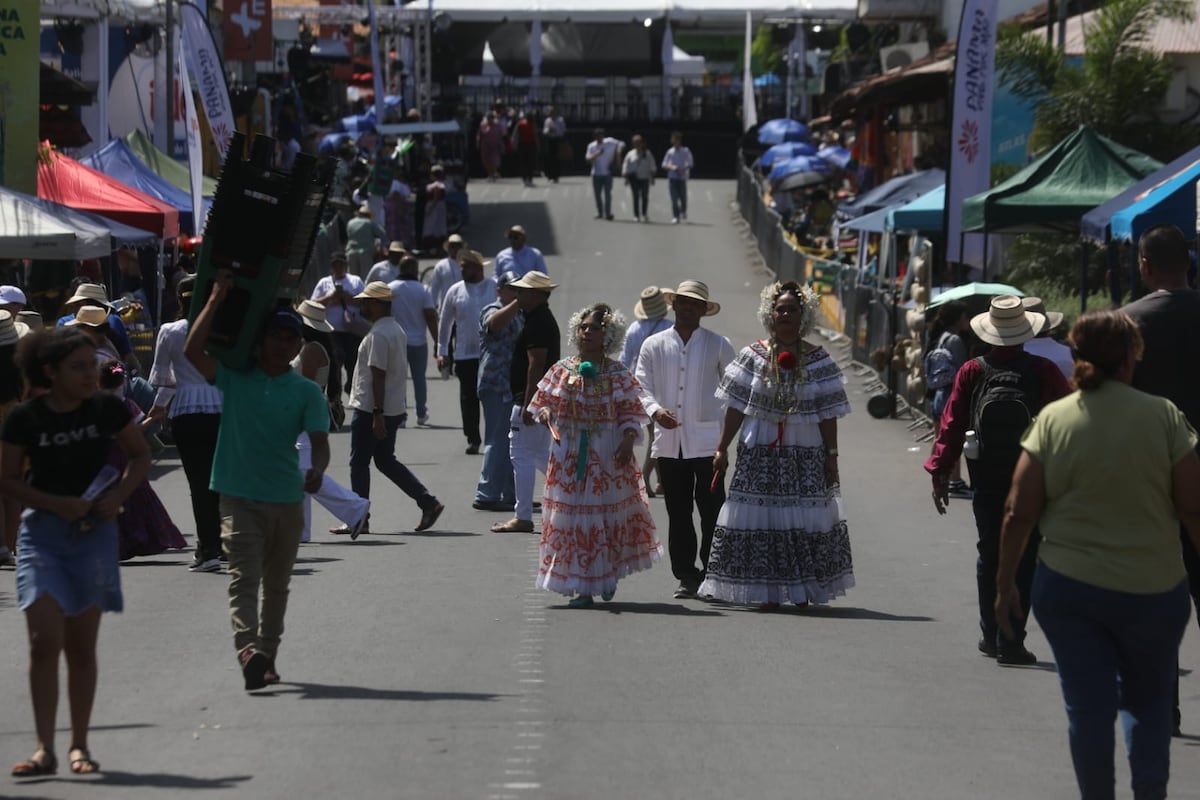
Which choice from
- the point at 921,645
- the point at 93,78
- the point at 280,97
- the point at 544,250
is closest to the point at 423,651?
the point at 921,645

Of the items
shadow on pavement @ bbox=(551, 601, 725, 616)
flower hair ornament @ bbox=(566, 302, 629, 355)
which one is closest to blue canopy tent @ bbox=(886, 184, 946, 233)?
flower hair ornament @ bbox=(566, 302, 629, 355)

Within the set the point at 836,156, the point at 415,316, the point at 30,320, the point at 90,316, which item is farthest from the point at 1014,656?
the point at 836,156

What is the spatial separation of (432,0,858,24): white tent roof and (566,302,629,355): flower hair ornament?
47859mm

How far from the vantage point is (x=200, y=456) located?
12.3 metres

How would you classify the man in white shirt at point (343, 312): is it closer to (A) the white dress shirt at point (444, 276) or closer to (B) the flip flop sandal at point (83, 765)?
(A) the white dress shirt at point (444, 276)

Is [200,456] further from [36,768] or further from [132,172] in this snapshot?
[132,172]

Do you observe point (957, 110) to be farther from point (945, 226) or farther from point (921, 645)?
point (921, 645)

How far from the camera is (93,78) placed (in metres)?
29.2

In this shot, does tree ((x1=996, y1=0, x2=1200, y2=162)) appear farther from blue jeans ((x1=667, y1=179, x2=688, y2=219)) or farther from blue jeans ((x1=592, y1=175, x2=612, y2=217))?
blue jeans ((x1=592, y1=175, x2=612, y2=217))

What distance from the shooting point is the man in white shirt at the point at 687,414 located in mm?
11461

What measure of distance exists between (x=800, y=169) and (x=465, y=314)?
22.1 m

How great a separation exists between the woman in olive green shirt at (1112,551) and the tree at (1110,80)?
17379mm

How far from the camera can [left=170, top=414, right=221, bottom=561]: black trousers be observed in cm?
1219

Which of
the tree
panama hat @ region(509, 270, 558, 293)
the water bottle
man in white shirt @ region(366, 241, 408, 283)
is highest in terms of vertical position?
the tree
